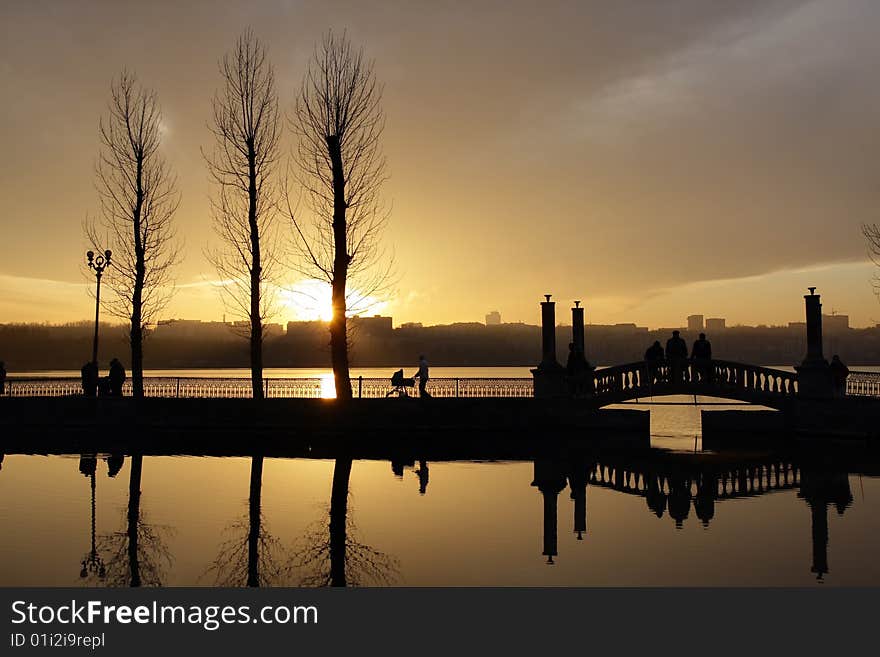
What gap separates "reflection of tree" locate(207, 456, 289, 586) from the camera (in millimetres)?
8883

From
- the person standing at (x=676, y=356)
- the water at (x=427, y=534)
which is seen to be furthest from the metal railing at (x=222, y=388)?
the water at (x=427, y=534)

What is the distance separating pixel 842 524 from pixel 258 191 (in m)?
24.1

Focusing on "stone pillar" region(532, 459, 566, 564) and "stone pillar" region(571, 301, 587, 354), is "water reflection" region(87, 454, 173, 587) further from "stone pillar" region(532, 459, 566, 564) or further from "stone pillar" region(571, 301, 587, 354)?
"stone pillar" region(571, 301, 587, 354)

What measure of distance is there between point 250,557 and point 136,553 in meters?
1.58

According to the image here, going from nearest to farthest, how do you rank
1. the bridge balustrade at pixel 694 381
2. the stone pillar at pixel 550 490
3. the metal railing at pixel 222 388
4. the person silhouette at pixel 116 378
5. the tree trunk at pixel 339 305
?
the stone pillar at pixel 550 490 < the bridge balustrade at pixel 694 381 < the tree trunk at pixel 339 305 < the person silhouette at pixel 116 378 < the metal railing at pixel 222 388

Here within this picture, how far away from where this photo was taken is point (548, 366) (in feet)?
91.1

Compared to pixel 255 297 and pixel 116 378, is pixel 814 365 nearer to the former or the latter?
pixel 255 297

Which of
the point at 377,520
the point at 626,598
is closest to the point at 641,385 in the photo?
the point at 377,520

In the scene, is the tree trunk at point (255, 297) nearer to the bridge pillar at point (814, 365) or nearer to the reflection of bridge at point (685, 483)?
the reflection of bridge at point (685, 483)

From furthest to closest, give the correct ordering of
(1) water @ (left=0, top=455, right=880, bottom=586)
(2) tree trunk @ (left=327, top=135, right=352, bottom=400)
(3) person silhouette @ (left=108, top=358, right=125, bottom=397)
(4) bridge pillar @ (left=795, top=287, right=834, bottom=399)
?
1. (3) person silhouette @ (left=108, top=358, right=125, bottom=397)
2. (2) tree trunk @ (left=327, top=135, right=352, bottom=400)
3. (4) bridge pillar @ (left=795, top=287, right=834, bottom=399)
4. (1) water @ (left=0, top=455, right=880, bottom=586)

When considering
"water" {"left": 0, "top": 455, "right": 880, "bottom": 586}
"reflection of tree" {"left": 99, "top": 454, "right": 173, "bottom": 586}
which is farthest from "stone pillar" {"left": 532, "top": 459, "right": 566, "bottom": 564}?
"reflection of tree" {"left": 99, "top": 454, "right": 173, "bottom": 586}

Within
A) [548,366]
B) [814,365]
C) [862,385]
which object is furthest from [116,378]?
[862,385]

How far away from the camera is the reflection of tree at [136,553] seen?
29.3ft

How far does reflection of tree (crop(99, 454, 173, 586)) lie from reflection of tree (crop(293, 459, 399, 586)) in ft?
5.56
